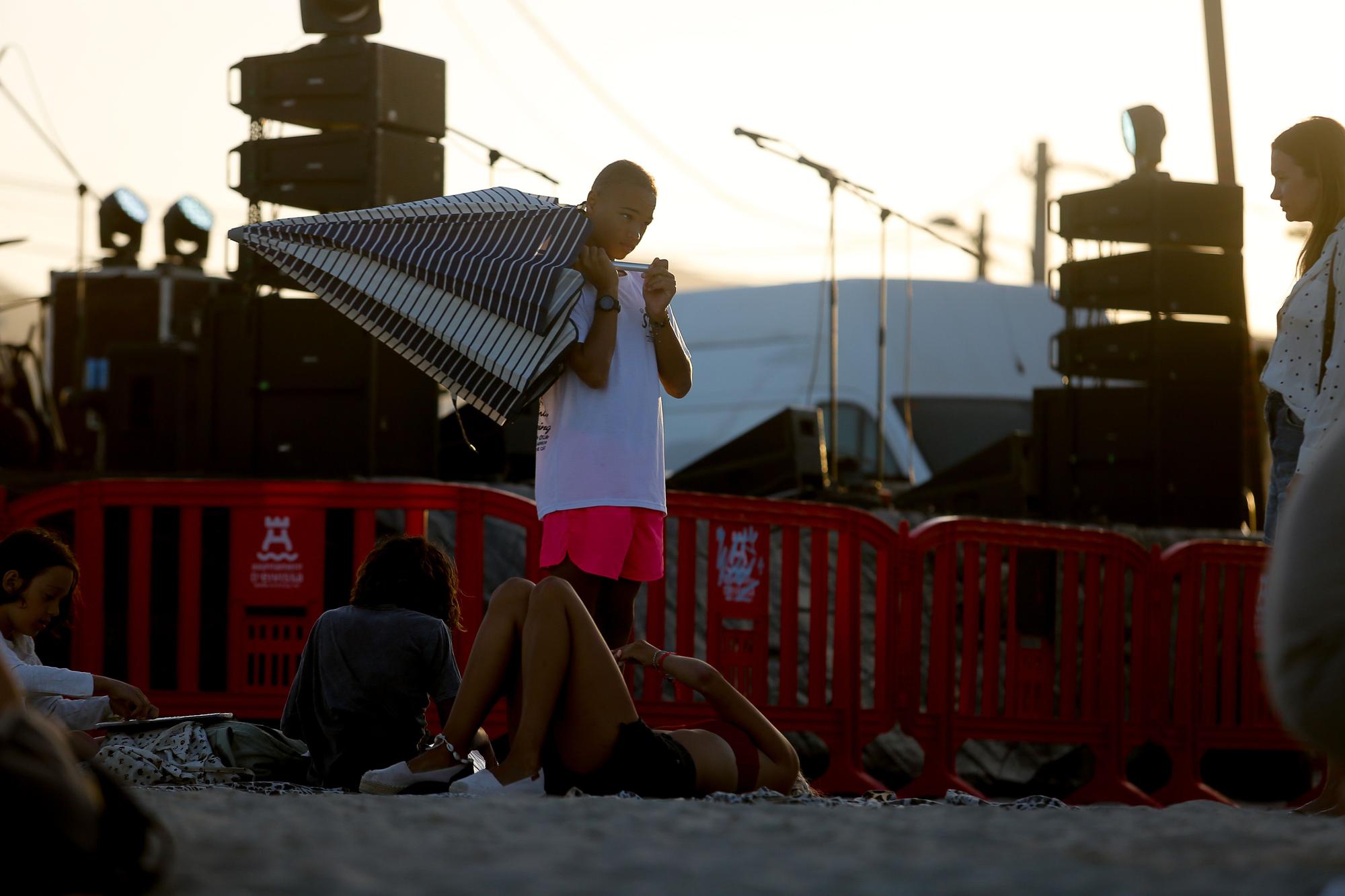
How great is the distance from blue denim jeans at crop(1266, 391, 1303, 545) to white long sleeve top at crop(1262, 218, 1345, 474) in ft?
0.25

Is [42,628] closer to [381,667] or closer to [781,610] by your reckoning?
[381,667]

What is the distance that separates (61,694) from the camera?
427 centimetres

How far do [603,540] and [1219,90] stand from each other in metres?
9.75

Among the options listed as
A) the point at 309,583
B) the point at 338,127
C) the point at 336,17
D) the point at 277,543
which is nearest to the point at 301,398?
the point at 338,127

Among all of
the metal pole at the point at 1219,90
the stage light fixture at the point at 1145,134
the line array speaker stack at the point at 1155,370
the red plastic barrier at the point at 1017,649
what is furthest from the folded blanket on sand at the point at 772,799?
the metal pole at the point at 1219,90

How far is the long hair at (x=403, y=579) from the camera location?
175 inches

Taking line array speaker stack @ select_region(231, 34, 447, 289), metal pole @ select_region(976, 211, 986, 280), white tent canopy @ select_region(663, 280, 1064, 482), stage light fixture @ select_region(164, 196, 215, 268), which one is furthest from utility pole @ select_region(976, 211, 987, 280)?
line array speaker stack @ select_region(231, 34, 447, 289)

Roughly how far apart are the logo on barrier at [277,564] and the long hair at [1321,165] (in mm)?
3391

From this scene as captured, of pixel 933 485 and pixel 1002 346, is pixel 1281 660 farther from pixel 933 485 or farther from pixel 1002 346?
pixel 1002 346

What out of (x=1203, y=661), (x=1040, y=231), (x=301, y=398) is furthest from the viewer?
(x=1040, y=231)

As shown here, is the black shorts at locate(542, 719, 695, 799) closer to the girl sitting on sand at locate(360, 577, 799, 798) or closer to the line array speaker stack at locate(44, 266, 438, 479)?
the girl sitting on sand at locate(360, 577, 799, 798)

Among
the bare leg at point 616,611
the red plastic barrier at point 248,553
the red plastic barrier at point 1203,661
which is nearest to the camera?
the bare leg at point 616,611

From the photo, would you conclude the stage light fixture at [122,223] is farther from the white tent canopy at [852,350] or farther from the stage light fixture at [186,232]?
the white tent canopy at [852,350]

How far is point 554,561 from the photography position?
405 centimetres
